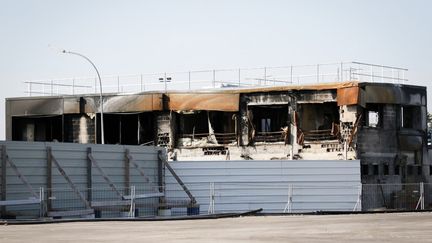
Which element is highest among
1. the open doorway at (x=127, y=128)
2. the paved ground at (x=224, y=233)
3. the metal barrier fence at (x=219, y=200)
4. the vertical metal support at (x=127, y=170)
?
the open doorway at (x=127, y=128)

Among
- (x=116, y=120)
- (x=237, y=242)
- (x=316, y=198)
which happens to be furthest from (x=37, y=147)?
(x=116, y=120)

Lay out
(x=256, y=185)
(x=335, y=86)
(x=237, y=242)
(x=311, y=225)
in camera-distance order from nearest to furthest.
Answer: (x=237, y=242) < (x=311, y=225) < (x=256, y=185) < (x=335, y=86)

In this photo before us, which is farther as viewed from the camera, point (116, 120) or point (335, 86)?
point (116, 120)

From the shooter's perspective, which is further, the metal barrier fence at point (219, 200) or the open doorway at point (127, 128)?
the open doorway at point (127, 128)

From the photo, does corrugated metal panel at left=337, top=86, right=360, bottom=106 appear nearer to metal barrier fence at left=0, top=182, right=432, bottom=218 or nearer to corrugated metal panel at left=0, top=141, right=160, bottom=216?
metal barrier fence at left=0, top=182, right=432, bottom=218

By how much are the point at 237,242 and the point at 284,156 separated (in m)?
41.8

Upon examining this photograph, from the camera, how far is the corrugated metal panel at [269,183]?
4531 centimetres

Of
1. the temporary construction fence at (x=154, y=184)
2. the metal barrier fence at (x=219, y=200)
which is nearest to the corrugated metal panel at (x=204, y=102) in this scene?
the temporary construction fence at (x=154, y=184)

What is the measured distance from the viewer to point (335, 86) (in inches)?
2261

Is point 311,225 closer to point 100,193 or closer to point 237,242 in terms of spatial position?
point 237,242

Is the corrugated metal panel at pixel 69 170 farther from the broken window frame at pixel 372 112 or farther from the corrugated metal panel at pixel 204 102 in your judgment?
the broken window frame at pixel 372 112

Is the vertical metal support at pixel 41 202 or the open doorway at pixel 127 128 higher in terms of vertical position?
the open doorway at pixel 127 128

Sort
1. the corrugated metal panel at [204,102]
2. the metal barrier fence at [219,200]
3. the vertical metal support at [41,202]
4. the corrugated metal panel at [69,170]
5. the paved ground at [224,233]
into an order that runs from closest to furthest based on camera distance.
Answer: the paved ground at [224,233] → the vertical metal support at [41,202] → the corrugated metal panel at [69,170] → the metal barrier fence at [219,200] → the corrugated metal panel at [204,102]

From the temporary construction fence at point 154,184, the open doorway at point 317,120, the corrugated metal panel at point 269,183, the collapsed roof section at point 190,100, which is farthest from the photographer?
the open doorway at point 317,120
